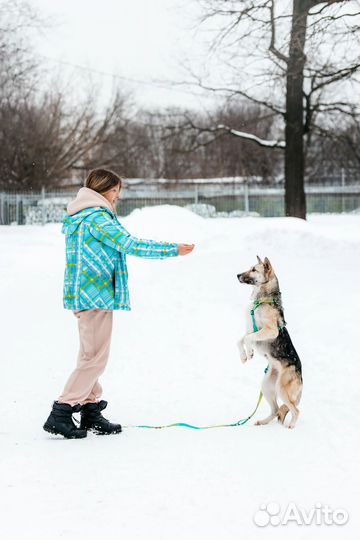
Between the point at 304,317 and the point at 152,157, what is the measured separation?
65068mm

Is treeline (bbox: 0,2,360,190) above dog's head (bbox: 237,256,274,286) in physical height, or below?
above

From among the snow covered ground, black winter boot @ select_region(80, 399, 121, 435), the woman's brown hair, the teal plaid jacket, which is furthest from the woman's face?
the snow covered ground

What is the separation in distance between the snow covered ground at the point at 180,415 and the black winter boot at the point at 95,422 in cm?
12

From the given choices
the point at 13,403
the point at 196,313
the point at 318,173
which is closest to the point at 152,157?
the point at 318,173

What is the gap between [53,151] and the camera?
56406mm

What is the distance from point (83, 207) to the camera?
5785 mm

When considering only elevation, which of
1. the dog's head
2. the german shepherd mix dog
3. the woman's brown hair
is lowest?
the german shepherd mix dog

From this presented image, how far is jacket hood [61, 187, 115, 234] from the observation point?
5766 mm

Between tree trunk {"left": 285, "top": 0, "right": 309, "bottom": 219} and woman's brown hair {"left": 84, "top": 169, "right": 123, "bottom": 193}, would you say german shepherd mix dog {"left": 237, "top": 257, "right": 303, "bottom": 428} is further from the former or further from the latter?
tree trunk {"left": 285, "top": 0, "right": 309, "bottom": 219}

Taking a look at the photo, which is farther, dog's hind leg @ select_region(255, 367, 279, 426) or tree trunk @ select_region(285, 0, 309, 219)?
tree trunk @ select_region(285, 0, 309, 219)

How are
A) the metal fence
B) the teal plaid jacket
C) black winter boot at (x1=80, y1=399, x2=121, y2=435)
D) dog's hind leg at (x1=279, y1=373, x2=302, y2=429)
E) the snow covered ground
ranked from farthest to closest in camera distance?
the metal fence
dog's hind leg at (x1=279, y1=373, x2=302, y2=429)
black winter boot at (x1=80, y1=399, x2=121, y2=435)
the teal plaid jacket
the snow covered ground

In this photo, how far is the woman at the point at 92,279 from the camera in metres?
5.68

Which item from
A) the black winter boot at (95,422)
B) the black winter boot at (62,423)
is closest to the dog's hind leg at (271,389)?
the black winter boot at (95,422)

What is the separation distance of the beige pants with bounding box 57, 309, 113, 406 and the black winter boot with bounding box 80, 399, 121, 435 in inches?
5.6
